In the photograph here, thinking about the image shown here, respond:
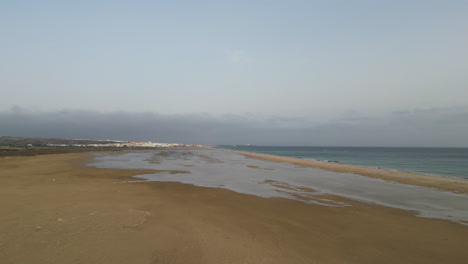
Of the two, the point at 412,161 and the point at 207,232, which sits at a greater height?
the point at 207,232

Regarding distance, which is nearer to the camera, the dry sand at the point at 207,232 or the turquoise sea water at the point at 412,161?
the dry sand at the point at 207,232

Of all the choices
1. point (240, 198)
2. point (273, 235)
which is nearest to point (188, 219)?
point (273, 235)

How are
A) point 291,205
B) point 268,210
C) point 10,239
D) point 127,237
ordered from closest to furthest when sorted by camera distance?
point 10,239 < point 127,237 < point 268,210 < point 291,205

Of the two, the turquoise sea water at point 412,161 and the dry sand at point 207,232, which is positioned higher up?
the dry sand at point 207,232

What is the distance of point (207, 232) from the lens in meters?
6.43

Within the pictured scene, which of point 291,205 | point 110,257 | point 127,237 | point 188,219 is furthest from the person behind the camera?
point 291,205

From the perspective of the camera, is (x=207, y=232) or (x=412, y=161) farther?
(x=412, y=161)

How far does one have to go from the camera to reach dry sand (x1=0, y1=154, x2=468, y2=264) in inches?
195

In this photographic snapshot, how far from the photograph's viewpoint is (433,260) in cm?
543

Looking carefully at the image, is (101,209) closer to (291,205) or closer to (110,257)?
(110,257)

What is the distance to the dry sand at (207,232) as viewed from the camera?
195 inches

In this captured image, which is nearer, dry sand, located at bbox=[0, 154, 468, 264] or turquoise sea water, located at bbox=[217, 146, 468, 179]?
dry sand, located at bbox=[0, 154, 468, 264]

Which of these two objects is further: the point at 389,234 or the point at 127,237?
the point at 389,234

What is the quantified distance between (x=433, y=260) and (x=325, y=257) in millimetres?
2494
